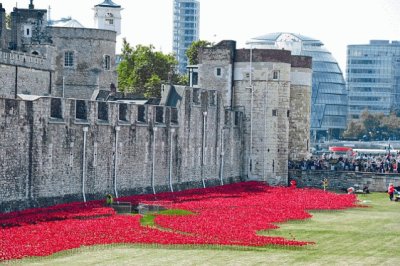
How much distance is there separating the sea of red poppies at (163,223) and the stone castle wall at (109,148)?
1575 mm

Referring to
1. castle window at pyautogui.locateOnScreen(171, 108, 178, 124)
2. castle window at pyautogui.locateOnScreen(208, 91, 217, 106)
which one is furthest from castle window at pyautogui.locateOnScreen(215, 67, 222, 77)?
castle window at pyautogui.locateOnScreen(171, 108, 178, 124)

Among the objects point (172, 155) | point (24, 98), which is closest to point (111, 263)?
point (24, 98)

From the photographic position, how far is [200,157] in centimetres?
8294

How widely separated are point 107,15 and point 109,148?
77.1 metres

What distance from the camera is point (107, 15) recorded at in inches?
5625

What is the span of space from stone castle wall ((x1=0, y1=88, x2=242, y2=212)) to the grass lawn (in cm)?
1215

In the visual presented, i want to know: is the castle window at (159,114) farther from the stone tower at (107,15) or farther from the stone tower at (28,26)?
the stone tower at (107,15)

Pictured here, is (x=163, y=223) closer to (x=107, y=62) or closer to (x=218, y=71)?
(x=218, y=71)

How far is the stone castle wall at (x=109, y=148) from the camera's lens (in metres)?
57.5

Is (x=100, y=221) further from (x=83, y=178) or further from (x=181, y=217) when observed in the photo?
(x=83, y=178)

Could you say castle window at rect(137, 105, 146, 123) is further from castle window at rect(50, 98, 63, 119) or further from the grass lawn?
the grass lawn

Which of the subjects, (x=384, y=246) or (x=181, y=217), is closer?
(x=384, y=246)

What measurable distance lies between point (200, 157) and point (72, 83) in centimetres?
2603

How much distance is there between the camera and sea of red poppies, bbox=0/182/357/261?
152 ft
